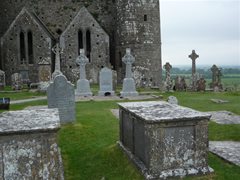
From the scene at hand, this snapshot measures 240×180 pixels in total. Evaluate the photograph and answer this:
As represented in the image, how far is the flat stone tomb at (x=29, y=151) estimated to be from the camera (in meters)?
6.36

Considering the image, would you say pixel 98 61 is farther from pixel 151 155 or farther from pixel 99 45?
pixel 151 155

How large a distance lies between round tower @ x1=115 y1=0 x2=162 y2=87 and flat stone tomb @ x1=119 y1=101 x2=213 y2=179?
27.1m

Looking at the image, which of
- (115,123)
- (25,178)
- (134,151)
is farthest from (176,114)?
(115,123)

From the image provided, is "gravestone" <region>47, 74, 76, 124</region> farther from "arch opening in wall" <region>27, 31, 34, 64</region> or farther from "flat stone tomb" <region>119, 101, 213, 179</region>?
"arch opening in wall" <region>27, 31, 34, 64</region>

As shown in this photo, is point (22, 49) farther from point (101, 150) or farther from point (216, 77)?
point (101, 150)

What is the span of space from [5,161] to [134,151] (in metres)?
3.19

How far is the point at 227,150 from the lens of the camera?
9.47 meters

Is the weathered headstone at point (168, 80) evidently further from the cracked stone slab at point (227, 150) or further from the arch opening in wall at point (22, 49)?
the cracked stone slab at point (227, 150)

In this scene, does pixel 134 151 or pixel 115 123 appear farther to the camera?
pixel 115 123

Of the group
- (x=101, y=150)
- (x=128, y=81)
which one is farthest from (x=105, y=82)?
(x=101, y=150)

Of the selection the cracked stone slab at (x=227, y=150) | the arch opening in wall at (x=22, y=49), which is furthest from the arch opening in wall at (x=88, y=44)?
the cracked stone slab at (x=227, y=150)

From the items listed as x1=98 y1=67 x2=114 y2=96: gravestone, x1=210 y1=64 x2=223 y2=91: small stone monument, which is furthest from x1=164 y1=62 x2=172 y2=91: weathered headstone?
x1=98 y1=67 x2=114 y2=96: gravestone

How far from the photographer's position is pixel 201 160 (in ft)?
25.4

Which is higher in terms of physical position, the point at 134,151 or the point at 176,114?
the point at 176,114
